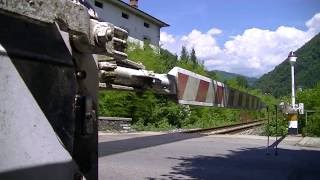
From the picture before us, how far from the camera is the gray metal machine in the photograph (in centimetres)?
160

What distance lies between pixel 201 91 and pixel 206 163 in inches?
265

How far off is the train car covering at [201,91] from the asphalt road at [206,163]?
13.9ft

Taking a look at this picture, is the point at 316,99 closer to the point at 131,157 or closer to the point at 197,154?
the point at 197,154

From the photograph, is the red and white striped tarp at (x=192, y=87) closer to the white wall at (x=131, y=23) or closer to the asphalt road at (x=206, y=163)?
the asphalt road at (x=206, y=163)

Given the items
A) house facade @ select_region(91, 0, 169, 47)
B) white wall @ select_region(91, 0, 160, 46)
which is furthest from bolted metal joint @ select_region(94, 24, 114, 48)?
white wall @ select_region(91, 0, 160, 46)

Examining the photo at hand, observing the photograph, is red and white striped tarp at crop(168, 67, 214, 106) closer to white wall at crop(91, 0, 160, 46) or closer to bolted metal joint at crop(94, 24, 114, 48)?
bolted metal joint at crop(94, 24, 114, 48)

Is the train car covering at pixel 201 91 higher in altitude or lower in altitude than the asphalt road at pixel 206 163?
higher

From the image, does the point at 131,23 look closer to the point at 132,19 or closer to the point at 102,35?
the point at 132,19

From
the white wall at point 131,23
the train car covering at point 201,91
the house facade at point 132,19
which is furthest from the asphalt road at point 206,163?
the white wall at point 131,23

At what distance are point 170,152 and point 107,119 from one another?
34.9ft

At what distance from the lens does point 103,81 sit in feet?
8.28

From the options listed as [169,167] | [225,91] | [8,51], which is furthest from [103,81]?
[169,167]

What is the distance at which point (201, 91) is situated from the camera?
3.21 meters

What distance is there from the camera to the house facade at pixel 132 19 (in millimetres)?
41469
